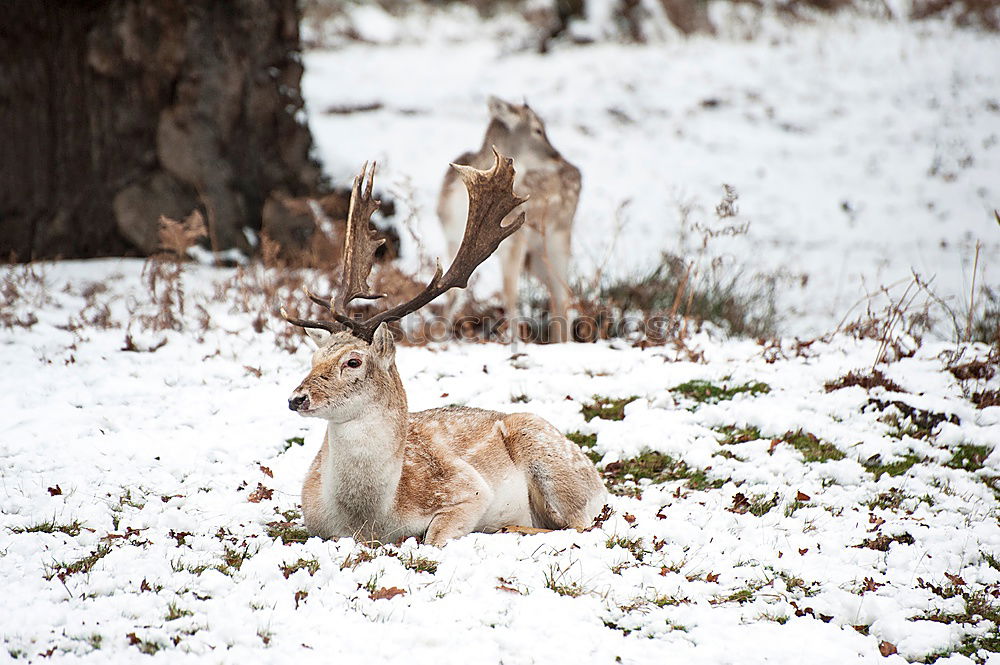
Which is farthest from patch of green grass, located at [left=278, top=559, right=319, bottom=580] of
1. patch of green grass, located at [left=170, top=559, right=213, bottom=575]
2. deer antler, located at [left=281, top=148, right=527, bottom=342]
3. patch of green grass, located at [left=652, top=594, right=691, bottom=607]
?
patch of green grass, located at [left=652, top=594, right=691, bottom=607]

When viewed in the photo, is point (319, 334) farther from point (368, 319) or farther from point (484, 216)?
point (484, 216)

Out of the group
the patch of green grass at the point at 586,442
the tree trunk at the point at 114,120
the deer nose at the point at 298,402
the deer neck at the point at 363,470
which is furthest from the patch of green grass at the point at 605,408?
the tree trunk at the point at 114,120

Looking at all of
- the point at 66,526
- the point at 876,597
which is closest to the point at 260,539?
the point at 66,526

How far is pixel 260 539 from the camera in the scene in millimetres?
4641

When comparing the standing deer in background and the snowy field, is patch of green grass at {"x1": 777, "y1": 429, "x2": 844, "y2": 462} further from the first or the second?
the standing deer in background

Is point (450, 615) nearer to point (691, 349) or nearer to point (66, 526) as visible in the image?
point (66, 526)

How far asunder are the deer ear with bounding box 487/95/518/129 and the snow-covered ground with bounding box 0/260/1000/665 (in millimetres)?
2413

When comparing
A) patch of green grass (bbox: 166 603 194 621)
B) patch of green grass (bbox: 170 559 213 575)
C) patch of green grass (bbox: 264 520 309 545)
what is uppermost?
patch of green grass (bbox: 166 603 194 621)

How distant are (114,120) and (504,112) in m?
4.32

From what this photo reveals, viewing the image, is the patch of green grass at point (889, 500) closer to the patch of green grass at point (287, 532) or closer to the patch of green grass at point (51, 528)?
the patch of green grass at point (287, 532)

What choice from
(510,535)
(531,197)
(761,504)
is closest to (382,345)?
(510,535)

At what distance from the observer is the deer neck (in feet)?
15.2

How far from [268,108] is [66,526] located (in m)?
7.12

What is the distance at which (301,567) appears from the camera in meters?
4.23
